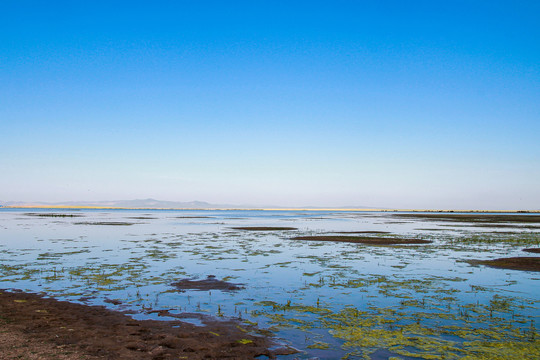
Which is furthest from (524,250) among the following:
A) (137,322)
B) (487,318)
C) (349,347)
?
(137,322)

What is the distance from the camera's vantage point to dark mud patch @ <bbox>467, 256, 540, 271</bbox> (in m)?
24.2

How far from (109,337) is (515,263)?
2604cm

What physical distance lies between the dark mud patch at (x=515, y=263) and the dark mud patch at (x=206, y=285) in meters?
17.5

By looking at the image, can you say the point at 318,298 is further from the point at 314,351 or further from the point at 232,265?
the point at 232,265

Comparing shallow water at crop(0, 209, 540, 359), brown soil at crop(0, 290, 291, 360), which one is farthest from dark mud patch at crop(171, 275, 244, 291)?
brown soil at crop(0, 290, 291, 360)

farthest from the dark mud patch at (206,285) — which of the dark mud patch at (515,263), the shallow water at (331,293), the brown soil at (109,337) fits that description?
the dark mud patch at (515,263)

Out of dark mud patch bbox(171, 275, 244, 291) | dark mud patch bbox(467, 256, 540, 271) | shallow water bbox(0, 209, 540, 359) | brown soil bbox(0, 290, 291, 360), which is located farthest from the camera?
dark mud patch bbox(467, 256, 540, 271)

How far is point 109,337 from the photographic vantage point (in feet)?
35.4

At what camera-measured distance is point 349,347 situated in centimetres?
1062

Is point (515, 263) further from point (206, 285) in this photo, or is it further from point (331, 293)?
point (206, 285)

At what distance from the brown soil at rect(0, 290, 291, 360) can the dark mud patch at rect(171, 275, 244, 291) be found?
188 inches

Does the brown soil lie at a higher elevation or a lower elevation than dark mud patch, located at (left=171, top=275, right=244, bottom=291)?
higher

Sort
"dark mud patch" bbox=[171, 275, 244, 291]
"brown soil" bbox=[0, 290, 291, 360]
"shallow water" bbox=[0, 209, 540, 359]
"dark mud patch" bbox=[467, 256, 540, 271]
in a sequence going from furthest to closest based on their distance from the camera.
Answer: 1. "dark mud patch" bbox=[467, 256, 540, 271]
2. "dark mud patch" bbox=[171, 275, 244, 291]
3. "shallow water" bbox=[0, 209, 540, 359]
4. "brown soil" bbox=[0, 290, 291, 360]

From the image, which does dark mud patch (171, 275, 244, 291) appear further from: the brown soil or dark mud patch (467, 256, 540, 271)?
dark mud patch (467, 256, 540, 271)
